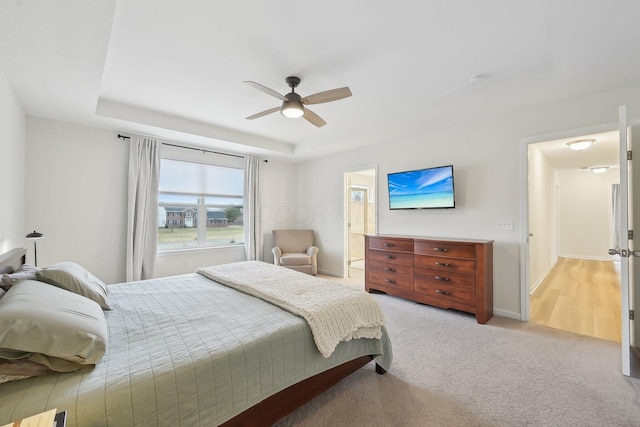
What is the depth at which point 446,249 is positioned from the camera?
3.29m

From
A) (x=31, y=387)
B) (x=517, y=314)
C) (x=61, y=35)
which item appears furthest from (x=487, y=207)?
(x=61, y=35)

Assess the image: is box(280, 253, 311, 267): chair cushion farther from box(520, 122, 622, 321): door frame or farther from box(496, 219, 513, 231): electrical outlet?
box(520, 122, 622, 321): door frame

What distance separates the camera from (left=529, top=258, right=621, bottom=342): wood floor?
2844 mm

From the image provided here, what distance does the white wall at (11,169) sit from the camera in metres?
2.26

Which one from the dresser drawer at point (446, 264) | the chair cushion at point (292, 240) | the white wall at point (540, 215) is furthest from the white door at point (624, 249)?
the chair cushion at point (292, 240)

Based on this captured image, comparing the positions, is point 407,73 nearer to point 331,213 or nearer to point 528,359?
point 528,359

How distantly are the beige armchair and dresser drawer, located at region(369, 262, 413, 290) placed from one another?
1238 millimetres

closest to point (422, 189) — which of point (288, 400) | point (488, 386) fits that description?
point (488, 386)

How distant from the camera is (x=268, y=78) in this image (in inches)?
104

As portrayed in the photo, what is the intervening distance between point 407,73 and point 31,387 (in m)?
3.17

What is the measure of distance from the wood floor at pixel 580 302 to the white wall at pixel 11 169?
546cm

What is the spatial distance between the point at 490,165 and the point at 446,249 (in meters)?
1.21

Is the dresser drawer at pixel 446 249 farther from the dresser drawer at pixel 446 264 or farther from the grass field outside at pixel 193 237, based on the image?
the grass field outside at pixel 193 237

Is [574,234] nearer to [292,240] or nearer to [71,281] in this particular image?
[292,240]
